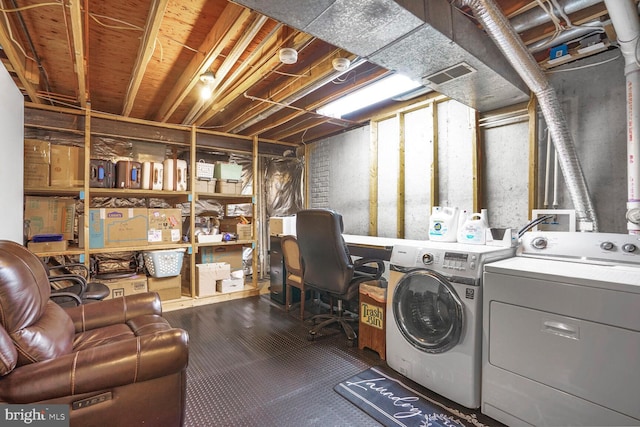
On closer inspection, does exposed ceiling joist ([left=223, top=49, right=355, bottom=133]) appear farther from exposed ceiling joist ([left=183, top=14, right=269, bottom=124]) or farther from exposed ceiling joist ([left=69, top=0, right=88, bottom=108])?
exposed ceiling joist ([left=69, top=0, right=88, bottom=108])

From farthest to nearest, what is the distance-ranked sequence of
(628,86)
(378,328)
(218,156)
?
(218,156) < (378,328) < (628,86)

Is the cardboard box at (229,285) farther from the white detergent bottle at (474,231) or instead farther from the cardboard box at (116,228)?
the white detergent bottle at (474,231)

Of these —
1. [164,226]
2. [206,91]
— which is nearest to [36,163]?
[164,226]

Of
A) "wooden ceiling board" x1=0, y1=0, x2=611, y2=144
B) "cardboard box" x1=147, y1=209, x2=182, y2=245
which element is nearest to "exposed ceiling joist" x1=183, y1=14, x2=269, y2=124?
"wooden ceiling board" x1=0, y1=0, x2=611, y2=144

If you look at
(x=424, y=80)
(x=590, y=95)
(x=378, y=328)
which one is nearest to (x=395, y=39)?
(x=424, y=80)

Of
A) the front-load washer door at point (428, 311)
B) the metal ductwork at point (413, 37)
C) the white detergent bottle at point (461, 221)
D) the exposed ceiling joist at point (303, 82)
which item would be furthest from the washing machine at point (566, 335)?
the exposed ceiling joist at point (303, 82)

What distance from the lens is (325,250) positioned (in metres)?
2.53

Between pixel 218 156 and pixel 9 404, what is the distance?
4081 mm

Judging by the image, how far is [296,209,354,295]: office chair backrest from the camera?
2434 millimetres

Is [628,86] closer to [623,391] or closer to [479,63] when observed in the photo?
[479,63]

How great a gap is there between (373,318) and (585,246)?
150cm

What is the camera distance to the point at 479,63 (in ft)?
5.99

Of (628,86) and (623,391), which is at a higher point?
(628,86)

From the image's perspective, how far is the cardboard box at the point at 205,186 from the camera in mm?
3934
